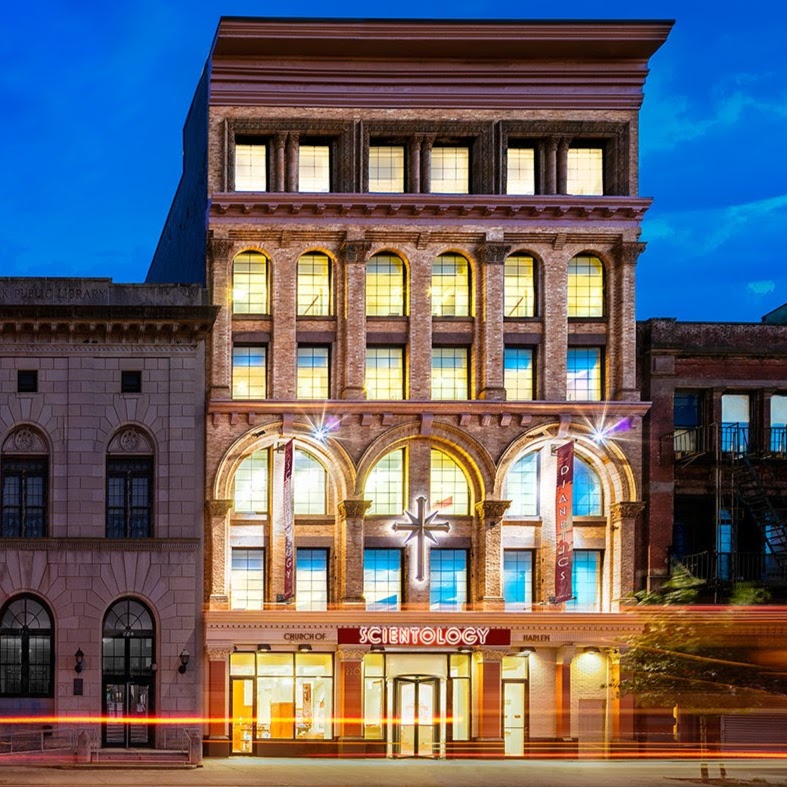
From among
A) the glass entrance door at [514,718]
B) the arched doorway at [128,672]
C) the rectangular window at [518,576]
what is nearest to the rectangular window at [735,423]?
the rectangular window at [518,576]

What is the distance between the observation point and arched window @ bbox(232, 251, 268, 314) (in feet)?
155

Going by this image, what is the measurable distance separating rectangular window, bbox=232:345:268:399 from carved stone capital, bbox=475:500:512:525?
8.41m

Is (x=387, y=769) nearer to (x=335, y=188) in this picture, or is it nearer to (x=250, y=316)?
(x=250, y=316)

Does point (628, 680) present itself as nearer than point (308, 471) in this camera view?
Yes

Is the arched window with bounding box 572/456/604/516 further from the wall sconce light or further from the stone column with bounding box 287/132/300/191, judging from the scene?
the wall sconce light

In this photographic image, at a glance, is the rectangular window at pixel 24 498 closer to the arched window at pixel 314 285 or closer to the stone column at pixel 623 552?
the arched window at pixel 314 285

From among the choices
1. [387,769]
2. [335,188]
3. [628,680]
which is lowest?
[387,769]

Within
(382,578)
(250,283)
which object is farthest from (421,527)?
(250,283)

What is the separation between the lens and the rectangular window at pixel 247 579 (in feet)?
152

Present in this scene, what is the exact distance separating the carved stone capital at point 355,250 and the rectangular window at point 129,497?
31.6 feet

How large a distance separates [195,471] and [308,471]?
158 inches

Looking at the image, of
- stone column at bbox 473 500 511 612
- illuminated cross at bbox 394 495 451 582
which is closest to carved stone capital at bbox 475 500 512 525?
stone column at bbox 473 500 511 612

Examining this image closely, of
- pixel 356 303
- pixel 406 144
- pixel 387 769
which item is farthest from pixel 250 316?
pixel 387 769

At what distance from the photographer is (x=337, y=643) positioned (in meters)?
45.8
